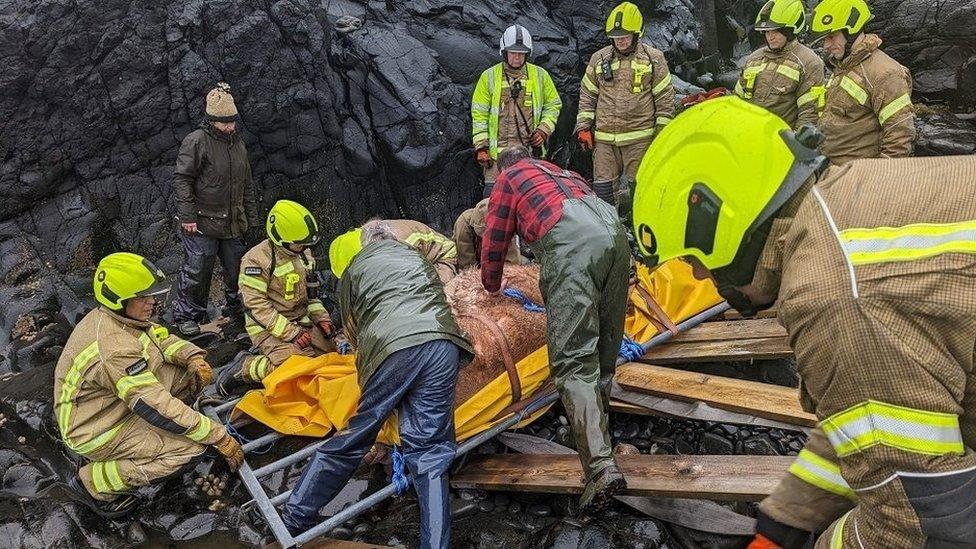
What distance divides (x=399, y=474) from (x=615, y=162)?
15.7 feet

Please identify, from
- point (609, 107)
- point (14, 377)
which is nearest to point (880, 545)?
point (609, 107)

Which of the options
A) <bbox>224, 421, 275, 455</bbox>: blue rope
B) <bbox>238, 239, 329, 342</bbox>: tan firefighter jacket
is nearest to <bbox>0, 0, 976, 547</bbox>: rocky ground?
<bbox>224, 421, 275, 455</bbox>: blue rope

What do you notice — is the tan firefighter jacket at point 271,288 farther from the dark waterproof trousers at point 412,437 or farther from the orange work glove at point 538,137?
the orange work glove at point 538,137

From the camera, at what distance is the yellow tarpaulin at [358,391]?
412 cm

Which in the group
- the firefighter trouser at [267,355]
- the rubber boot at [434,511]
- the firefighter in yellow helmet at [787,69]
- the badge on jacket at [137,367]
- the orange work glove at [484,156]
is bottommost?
the firefighter trouser at [267,355]

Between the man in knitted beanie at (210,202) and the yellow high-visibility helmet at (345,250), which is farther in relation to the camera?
the man in knitted beanie at (210,202)

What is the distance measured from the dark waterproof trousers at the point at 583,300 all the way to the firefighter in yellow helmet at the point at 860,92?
275cm

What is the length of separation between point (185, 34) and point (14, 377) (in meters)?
3.94

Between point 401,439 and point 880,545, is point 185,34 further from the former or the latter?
point 880,545

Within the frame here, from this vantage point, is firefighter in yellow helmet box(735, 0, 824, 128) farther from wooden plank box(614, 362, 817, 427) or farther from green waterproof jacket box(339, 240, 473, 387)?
green waterproof jacket box(339, 240, 473, 387)

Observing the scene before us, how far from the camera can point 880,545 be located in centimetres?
169

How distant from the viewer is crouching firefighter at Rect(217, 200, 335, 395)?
16.7 ft

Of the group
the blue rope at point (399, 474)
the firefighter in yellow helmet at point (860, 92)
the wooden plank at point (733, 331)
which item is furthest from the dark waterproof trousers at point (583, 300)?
the firefighter in yellow helmet at point (860, 92)

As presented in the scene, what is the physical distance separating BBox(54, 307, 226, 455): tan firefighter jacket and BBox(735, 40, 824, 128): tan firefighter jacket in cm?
572
